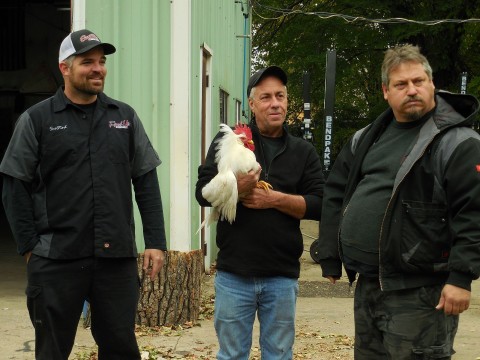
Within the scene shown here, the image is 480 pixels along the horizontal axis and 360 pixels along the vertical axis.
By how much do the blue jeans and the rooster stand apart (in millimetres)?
387

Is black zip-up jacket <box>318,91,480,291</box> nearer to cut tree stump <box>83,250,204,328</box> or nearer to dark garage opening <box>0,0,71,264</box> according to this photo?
cut tree stump <box>83,250,204,328</box>

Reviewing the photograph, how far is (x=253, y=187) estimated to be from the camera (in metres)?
4.20

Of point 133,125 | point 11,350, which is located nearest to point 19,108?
point 11,350

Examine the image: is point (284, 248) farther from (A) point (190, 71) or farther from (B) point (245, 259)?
(A) point (190, 71)

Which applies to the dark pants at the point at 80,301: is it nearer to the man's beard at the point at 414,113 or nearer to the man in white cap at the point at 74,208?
the man in white cap at the point at 74,208

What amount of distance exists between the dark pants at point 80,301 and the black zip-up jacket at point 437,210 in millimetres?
1494

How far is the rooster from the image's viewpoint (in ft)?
13.7

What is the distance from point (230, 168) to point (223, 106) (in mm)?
8256

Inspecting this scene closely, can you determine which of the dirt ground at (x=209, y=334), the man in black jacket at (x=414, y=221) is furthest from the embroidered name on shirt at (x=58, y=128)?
the dirt ground at (x=209, y=334)

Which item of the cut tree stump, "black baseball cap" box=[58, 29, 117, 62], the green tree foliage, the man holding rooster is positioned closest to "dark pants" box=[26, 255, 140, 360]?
the man holding rooster

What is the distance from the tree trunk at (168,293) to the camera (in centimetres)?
710

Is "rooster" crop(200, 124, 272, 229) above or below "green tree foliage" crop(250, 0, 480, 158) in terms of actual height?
below

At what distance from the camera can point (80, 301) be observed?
430cm

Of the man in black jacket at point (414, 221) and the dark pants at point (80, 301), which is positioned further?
the dark pants at point (80, 301)
